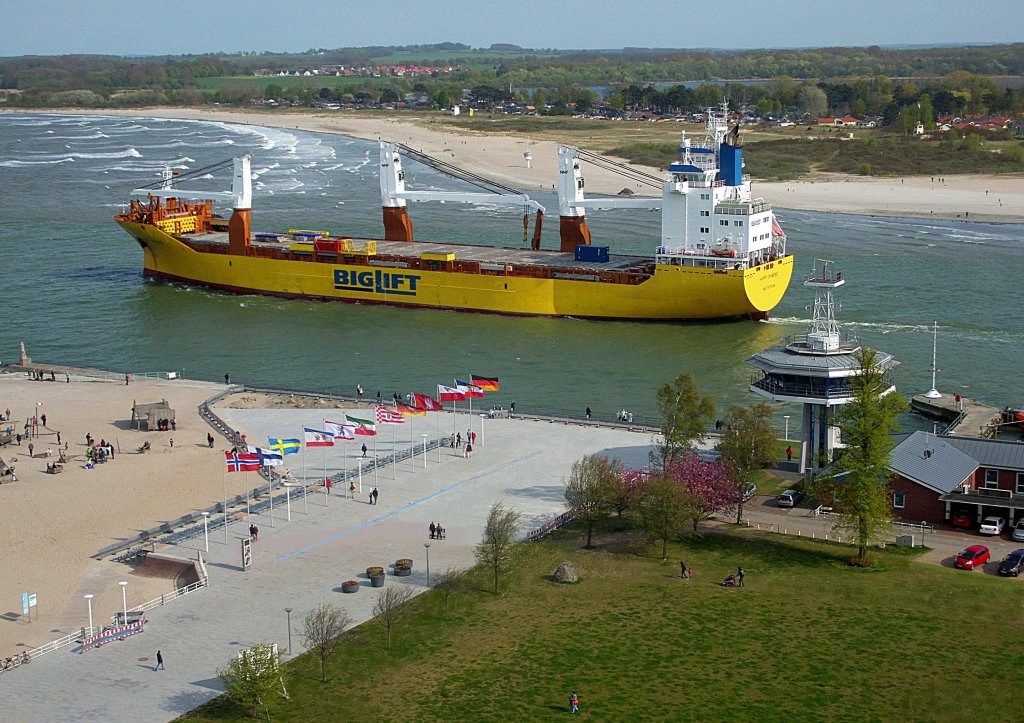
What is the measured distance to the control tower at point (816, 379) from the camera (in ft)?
135

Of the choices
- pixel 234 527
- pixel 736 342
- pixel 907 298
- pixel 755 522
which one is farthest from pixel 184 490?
pixel 907 298

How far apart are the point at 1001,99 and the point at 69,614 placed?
182747mm

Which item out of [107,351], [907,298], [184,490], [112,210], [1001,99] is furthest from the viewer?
[1001,99]

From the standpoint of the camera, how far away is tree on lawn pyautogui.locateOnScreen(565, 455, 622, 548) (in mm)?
37750

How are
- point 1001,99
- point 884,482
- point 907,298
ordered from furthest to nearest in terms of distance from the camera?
point 1001,99, point 907,298, point 884,482

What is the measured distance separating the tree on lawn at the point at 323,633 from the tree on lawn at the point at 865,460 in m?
14.3

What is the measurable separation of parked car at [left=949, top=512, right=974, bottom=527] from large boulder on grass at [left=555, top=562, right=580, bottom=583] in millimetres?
11846

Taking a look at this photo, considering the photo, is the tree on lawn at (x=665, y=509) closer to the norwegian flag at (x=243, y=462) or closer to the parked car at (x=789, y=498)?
the parked car at (x=789, y=498)

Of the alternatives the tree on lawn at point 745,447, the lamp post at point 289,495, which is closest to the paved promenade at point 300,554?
the lamp post at point 289,495

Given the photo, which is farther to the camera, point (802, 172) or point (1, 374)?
point (802, 172)

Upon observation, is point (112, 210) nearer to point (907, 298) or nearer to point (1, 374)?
point (1, 374)

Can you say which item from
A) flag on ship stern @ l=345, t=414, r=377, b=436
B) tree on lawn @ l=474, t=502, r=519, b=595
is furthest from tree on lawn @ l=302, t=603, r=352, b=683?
flag on ship stern @ l=345, t=414, r=377, b=436

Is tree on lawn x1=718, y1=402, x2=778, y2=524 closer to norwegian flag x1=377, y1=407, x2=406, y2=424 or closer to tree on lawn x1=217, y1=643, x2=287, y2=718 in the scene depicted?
norwegian flag x1=377, y1=407, x2=406, y2=424

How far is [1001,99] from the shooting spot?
18988 centimetres
